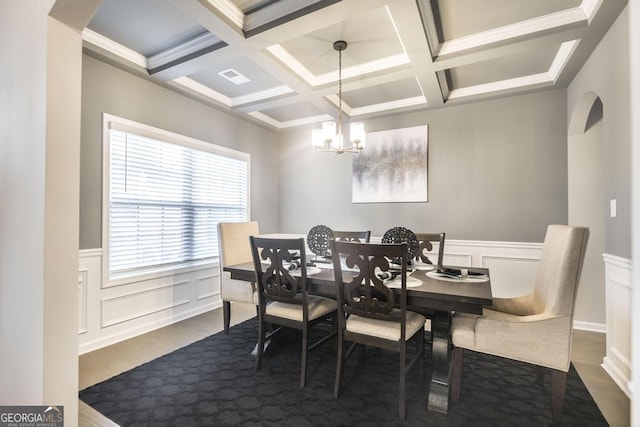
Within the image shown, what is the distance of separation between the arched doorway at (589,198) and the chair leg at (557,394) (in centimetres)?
209

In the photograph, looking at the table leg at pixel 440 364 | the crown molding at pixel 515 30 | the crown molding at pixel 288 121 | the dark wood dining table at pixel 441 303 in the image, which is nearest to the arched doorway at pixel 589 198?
the crown molding at pixel 515 30

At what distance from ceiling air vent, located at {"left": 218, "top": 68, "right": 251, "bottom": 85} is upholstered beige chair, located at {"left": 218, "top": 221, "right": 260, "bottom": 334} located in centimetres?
161

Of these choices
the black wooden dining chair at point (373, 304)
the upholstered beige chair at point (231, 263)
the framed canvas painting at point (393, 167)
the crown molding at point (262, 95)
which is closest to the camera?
the black wooden dining chair at point (373, 304)

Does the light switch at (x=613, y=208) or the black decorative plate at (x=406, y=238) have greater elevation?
the light switch at (x=613, y=208)

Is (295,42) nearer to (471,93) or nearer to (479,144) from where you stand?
(471,93)

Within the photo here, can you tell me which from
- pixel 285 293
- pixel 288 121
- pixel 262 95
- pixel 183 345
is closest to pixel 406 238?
pixel 285 293

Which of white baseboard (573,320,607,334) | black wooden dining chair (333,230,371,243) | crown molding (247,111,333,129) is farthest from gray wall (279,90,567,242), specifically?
black wooden dining chair (333,230,371,243)

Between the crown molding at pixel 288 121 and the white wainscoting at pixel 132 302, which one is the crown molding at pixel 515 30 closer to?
the crown molding at pixel 288 121

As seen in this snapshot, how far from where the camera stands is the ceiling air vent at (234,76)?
3.25 meters

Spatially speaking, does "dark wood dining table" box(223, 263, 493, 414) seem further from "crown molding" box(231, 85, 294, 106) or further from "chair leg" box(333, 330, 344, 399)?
"crown molding" box(231, 85, 294, 106)

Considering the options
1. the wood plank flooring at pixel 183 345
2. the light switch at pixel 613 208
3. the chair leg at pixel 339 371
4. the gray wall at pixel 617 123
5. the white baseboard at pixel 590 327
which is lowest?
the wood plank flooring at pixel 183 345

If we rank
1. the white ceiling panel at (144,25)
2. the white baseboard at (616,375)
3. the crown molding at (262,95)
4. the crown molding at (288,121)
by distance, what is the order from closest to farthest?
the white baseboard at (616,375), the white ceiling panel at (144,25), the crown molding at (262,95), the crown molding at (288,121)

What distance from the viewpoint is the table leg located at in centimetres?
185

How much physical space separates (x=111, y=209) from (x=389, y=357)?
2.89 metres
